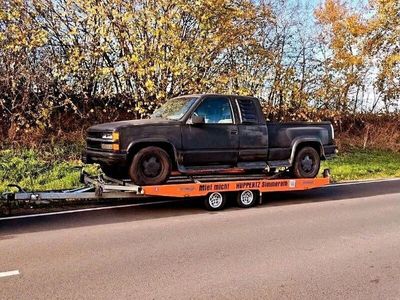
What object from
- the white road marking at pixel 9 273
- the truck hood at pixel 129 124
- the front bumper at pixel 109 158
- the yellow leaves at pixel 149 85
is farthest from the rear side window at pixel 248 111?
the white road marking at pixel 9 273

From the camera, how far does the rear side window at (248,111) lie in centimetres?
991

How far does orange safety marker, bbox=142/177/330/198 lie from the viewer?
868 cm

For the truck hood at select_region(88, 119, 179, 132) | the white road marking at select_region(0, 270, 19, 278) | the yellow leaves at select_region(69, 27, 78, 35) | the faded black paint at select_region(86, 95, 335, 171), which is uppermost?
Answer: the yellow leaves at select_region(69, 27, 78, 35)

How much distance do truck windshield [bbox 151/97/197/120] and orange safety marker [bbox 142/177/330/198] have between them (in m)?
1.40

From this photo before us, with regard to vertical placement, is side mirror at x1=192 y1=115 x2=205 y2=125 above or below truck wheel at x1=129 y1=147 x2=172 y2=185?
above

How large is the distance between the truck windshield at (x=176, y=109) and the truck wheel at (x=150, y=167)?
873 mm

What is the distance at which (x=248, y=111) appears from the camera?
1002 cm

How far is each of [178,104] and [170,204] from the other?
2057mm

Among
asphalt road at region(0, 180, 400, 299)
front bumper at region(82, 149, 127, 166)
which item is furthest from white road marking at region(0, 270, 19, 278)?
front bumper at region(82, 149, 127, 166)

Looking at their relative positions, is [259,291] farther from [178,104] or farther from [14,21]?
[14,21]

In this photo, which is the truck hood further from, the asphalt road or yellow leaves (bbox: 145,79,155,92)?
yellow leaves (bbox: 145,79,155,92)

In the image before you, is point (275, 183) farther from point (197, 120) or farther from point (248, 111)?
point (197, 120)

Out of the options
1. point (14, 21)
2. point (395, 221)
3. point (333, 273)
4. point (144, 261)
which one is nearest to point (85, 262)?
point (144, 261)

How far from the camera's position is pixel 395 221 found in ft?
27.9
